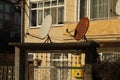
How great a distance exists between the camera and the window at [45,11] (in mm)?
22422

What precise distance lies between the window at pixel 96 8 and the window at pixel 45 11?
Answer: 1631 mm

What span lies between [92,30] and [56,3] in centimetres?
384

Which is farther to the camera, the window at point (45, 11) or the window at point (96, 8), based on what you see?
the window at point (45, 11)

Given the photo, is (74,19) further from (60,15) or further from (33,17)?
(33,17)

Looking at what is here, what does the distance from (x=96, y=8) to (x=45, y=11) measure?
378 centimetres

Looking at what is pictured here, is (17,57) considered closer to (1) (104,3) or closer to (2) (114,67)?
(2) (114,67)

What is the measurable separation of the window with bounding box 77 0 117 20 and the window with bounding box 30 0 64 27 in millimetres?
1631

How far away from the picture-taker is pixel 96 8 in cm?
2052

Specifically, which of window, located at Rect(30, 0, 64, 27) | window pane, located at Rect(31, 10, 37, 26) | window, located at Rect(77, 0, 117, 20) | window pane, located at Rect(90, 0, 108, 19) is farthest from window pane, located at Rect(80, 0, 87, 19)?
window pane, located at Rect(31, 10, 37, 26)

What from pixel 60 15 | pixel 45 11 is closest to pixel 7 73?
pixel 60 15

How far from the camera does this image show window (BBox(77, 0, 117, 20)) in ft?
65.2

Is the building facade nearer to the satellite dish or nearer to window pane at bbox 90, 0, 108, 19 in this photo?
window pane at bbox 90, 0, 108, 19

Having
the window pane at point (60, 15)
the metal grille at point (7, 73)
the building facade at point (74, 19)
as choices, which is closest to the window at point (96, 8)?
the building facade at point (74, 19)

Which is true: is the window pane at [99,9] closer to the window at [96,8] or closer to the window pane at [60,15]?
the window at [96,8]
